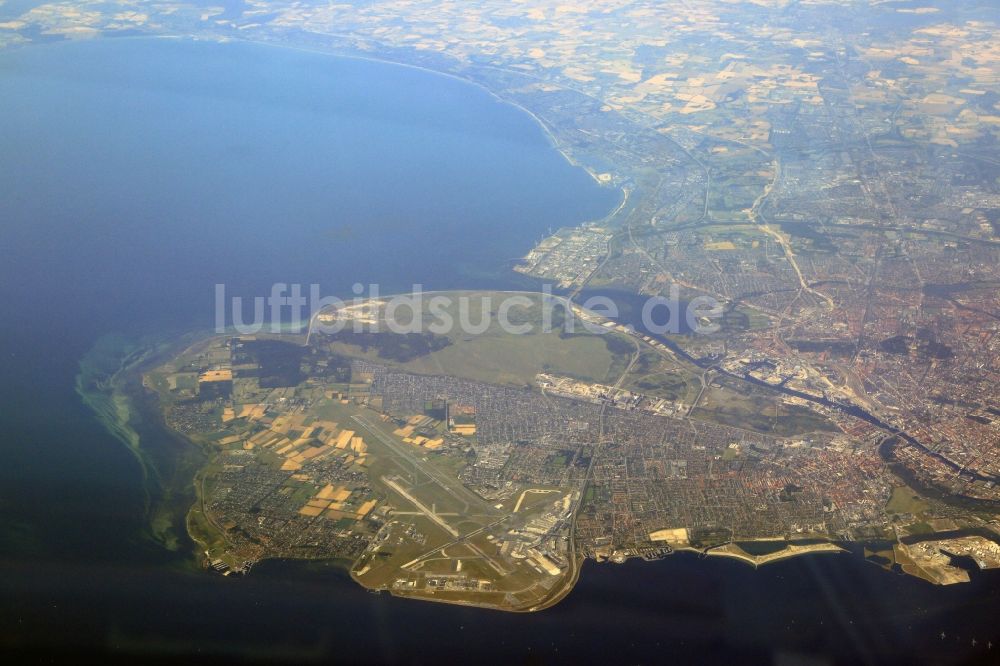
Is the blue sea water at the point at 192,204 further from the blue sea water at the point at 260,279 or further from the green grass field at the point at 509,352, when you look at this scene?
the green grass field at the point at 509,352

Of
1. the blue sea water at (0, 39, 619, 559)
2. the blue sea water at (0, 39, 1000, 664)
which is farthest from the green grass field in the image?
the blue sea water at (0, 39, 1000, 664)

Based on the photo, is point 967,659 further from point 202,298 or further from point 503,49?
point 503,49

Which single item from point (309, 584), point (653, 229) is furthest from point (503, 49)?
point (309, 584)

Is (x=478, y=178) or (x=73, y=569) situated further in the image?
(x=478, y=178)

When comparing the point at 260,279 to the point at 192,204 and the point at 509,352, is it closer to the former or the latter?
the point at 192,204

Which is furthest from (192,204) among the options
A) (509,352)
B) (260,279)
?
(509,352)

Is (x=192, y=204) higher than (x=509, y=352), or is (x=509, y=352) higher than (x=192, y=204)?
(x=509, y=352)

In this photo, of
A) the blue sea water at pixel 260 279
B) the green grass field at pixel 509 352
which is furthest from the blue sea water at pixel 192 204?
the green grass field at pixel 509 352

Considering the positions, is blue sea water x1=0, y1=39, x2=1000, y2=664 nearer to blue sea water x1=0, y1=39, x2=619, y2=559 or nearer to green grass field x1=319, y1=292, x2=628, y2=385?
blue sea water x1=0, y1=39, x2=619, y2=559
